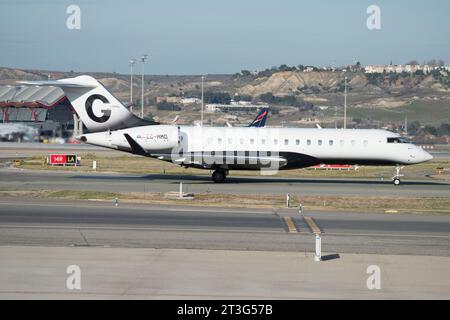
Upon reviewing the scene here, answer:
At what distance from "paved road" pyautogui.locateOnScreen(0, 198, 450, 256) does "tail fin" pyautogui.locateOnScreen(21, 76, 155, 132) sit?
461 inches

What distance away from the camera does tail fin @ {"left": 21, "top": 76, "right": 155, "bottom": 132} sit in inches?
1687

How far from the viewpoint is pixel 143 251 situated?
70.4ft

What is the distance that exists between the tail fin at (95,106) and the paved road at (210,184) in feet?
11.5

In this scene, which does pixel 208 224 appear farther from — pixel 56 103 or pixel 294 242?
pixel 56 103

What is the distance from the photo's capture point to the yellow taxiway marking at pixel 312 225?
26130mm

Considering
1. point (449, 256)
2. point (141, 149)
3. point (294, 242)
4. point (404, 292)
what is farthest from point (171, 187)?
point (404, 292)

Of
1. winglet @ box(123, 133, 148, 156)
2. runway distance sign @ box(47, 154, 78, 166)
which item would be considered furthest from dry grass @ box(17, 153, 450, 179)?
winglet @ box(123, 133, 148, 156)

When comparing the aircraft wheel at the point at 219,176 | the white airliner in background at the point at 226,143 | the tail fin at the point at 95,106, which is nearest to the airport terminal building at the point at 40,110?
the tail fin at the point at 95,106

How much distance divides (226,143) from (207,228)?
1856cm

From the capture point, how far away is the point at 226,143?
44375 mm

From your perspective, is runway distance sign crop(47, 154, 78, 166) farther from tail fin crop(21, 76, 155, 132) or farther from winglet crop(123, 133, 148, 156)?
winglet crop(123, 133, 148, 156)

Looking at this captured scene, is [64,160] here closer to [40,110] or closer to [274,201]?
[40,110]

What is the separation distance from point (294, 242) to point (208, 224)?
180 inches

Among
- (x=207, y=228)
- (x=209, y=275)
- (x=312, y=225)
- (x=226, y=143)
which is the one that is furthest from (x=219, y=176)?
(x=209, y=275)
